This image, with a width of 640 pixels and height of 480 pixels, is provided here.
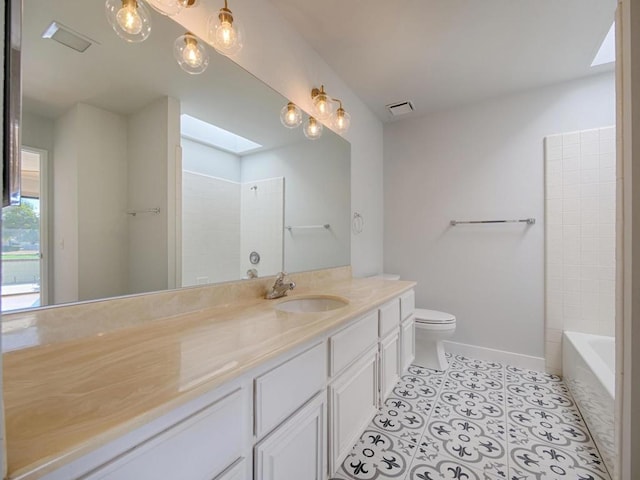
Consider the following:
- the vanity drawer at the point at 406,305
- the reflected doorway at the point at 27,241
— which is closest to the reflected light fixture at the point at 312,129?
the vanity drawer at the point at 406,305

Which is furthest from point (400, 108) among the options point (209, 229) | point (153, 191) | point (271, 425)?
point (271, 425)

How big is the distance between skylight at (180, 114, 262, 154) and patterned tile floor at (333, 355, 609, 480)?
1.65 m

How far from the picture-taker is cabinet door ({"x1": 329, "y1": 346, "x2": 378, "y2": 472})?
1175mm

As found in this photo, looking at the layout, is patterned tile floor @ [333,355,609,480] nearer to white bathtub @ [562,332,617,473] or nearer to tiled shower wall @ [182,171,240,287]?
white bathtub @ [562,332,617,473]

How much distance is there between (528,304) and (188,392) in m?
2.75

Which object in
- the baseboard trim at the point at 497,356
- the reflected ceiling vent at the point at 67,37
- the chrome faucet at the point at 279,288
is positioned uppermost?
the reflected ceiling vent at the point at 67,37

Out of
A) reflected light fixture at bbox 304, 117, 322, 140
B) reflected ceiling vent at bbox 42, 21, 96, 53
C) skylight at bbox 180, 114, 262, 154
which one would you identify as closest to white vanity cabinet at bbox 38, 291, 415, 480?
skylight at bbox 180, 114, 262, 154

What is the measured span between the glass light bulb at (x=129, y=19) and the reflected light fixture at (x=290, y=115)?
0.82 metres

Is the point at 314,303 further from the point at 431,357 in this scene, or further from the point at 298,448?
the point at 431,357

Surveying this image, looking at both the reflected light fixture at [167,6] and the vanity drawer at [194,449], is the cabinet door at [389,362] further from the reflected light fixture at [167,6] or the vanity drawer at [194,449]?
the reflected light fixture at [167,6]

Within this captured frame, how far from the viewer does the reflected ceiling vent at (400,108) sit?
2.64 metres

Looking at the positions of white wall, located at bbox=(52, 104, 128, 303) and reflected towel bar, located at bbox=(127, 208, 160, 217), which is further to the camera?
reflected towel bar, located at bbox=(127, 208, 160, 217)

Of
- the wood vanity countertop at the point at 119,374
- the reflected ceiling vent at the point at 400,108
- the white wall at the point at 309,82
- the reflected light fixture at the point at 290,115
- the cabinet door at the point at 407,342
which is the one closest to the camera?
the wood vanity countertop at the point at 119,374

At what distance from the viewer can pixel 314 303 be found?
166 cm
